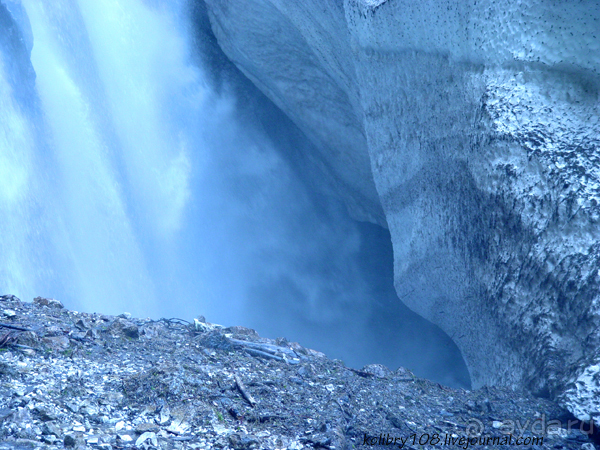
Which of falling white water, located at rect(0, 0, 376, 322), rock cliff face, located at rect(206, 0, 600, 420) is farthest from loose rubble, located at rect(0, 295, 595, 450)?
falling white water, located at rect(0, 0, 376, 322)

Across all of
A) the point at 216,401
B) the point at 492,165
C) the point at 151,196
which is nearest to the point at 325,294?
the point at 151,196

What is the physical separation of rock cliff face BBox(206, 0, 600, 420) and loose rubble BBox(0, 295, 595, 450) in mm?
505

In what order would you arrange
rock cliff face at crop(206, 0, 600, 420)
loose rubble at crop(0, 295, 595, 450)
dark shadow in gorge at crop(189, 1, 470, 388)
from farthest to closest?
dark shadow in gorge at crop(189, 1, 470, 388) < rock cliff face at crop(206, 0, 600, 420) < loose rubble at crop(0, 295, 595, 450)

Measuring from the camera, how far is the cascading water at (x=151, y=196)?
22.4 ft

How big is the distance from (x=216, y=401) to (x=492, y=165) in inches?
92.1

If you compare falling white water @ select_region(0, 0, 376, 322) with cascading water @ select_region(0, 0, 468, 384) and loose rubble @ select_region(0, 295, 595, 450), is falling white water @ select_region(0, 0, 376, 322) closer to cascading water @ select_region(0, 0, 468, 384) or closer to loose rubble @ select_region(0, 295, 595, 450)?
cascading water @ select_region(0, 0, 468, 384)

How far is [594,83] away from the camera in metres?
2.72

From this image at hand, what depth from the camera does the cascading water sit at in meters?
6.83

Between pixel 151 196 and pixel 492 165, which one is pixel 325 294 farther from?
pixel 492 165

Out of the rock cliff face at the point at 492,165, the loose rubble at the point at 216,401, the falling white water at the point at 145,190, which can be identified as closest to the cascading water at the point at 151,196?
the falling white water at the point at 145,190

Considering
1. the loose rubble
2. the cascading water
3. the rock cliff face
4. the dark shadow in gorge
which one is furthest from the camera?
the dark shadow in gorge

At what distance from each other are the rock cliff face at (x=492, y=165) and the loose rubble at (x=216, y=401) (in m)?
0.51

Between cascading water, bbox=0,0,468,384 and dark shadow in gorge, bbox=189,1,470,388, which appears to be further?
dark shadow in gorge, bbox=189,1,470,388

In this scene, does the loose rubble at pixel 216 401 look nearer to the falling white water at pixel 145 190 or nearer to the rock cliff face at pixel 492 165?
the rock cliff face at pixel 492 165
